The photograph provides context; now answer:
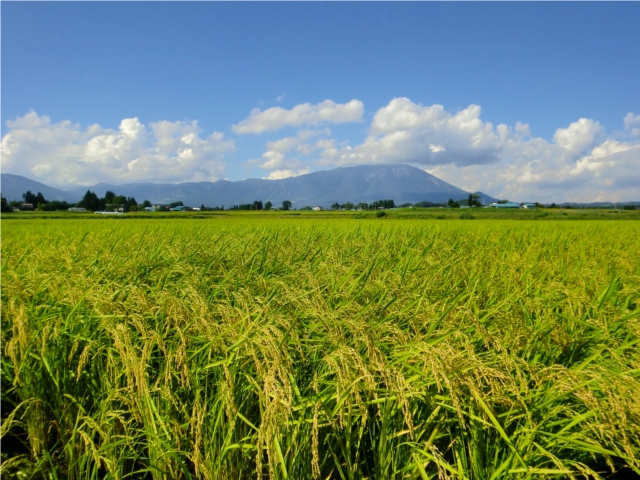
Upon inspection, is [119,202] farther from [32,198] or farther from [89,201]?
[32,198]

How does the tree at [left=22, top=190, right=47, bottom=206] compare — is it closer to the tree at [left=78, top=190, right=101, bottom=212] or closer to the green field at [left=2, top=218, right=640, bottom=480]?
the tree at [left=78, top=190, right=101, bottom=212]

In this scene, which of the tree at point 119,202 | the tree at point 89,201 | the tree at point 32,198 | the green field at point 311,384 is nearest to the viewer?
the green field at point 311,384

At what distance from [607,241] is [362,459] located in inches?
354

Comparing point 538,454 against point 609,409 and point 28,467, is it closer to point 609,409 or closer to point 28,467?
point 609,409

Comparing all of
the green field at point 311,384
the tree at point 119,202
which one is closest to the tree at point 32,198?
the tree at point 119,202

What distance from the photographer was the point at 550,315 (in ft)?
8.80

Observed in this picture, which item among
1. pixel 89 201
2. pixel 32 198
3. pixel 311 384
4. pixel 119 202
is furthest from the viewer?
pixel 119 202

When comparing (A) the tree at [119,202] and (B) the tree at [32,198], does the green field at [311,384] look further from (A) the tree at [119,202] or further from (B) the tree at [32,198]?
(A) the tree at [119,202]

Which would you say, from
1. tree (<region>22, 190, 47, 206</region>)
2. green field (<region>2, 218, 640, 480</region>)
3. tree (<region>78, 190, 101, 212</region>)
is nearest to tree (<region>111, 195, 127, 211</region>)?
tree (<region>78, 190, 101, 212</region>)

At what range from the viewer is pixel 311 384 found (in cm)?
191

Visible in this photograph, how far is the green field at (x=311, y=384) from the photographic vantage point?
1.61 meters

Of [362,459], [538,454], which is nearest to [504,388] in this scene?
[538,454]

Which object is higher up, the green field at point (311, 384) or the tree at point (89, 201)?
the tree at point (89, 201)

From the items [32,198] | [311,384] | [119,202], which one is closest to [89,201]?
[119,202]
